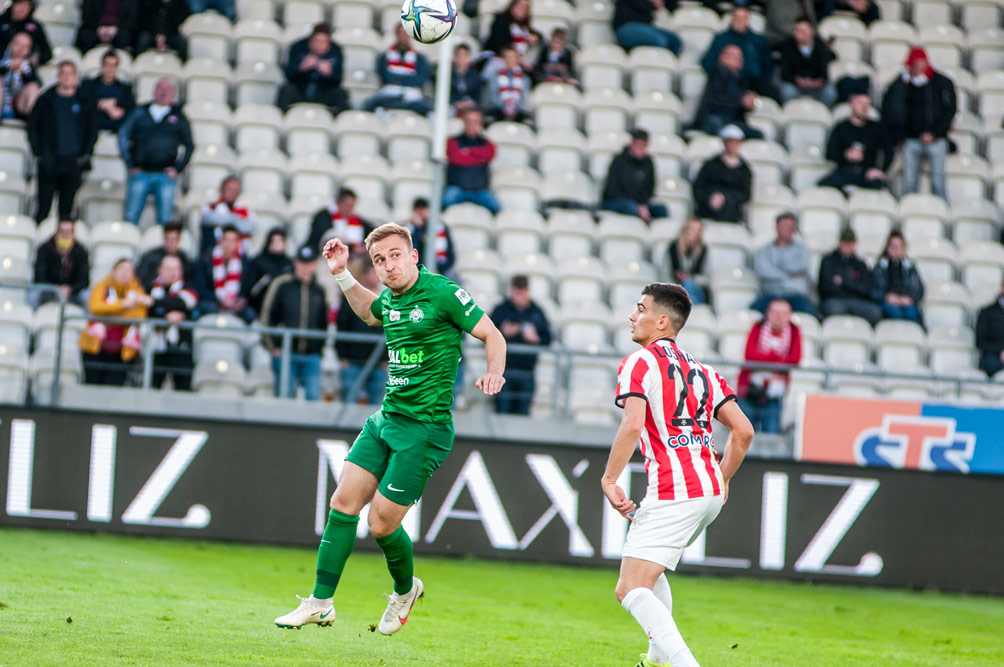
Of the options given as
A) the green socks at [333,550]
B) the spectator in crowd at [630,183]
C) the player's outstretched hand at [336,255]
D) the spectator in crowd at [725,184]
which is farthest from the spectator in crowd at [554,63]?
the green socks at [333,550]

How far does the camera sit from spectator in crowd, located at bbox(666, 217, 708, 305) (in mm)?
13906

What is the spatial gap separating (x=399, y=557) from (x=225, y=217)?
7.39 meters

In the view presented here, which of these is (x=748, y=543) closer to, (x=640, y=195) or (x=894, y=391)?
(x=894, y=391)

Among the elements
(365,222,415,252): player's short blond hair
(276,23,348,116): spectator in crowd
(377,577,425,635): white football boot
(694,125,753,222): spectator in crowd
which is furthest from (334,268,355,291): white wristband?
(276,23,348,116): spectator in crowd

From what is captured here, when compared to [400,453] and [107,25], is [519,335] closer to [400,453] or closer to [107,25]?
[400,453]

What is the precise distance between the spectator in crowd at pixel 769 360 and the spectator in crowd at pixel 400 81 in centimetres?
548

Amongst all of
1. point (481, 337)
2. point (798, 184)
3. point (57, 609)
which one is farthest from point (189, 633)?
point (798, 184)

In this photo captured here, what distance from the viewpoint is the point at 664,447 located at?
582cm

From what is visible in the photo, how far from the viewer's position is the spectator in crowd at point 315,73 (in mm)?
15156

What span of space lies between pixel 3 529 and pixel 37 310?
2.40 metres

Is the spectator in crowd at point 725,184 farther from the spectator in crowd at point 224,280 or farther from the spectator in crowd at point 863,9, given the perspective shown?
the spectator in crowd at point 224,280

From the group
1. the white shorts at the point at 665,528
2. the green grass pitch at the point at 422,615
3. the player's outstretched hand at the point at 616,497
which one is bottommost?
the green grass pitch at the point at 422,615

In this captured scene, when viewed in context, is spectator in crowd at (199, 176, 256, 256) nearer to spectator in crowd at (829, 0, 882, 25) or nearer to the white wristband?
the white wristband

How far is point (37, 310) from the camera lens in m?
12.4
